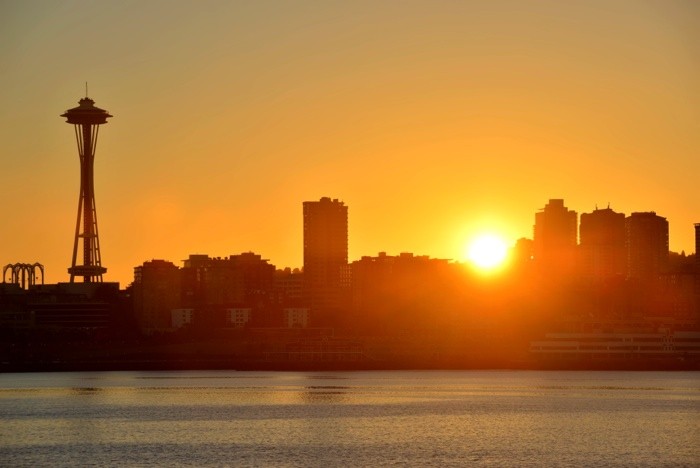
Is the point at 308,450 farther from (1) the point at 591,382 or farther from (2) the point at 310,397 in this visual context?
(1) the point at 591,382

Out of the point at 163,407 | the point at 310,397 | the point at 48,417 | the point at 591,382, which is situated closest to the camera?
the point at 48,417

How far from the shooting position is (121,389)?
173 metres

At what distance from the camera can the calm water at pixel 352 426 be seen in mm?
89375

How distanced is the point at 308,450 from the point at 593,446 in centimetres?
2009

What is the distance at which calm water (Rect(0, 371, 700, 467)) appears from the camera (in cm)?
8938

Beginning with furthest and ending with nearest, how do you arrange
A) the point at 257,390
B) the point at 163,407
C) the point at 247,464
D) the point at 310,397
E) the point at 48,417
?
the point at 257,390
the point at 310,397
the point at 163,407
the point at 48,417
the point at 247,464

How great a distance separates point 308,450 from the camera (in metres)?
93.0

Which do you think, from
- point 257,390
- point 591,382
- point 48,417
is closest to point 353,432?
point 48,417

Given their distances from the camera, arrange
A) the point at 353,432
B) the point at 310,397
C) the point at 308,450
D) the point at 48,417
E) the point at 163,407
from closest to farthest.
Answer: the point at 308,450
the point at 353,432
the point at 48,417
the point at 163,407
the point at 310,397

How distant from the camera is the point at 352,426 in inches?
4375

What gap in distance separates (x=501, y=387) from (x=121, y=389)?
158 ft

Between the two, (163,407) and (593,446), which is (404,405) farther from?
(593,446)

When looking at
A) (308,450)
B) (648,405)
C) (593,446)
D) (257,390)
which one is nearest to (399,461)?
(308,450)

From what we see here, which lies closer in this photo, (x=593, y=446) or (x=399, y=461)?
(x=399, y=461)
